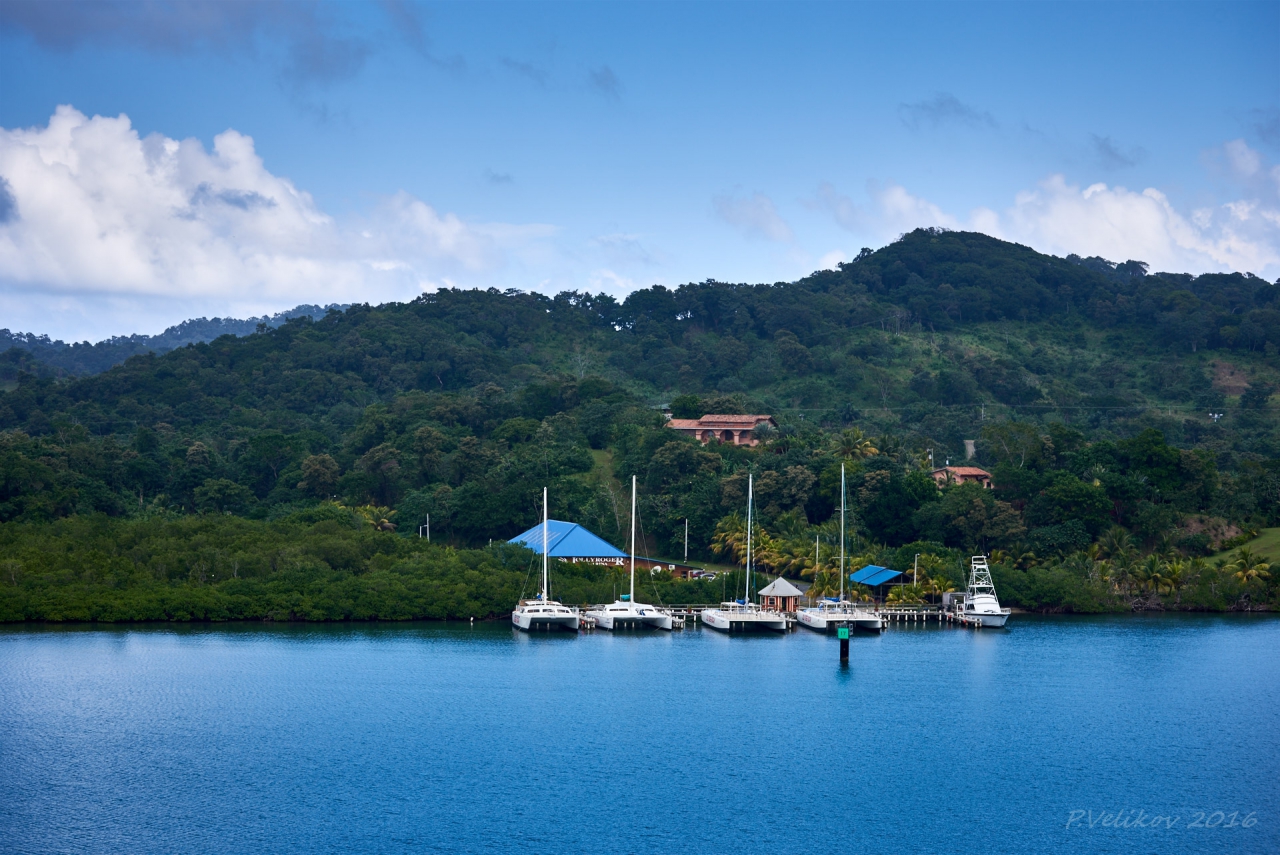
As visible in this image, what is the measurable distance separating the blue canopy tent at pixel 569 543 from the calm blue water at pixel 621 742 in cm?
984

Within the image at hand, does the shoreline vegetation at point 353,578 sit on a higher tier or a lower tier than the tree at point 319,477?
lower

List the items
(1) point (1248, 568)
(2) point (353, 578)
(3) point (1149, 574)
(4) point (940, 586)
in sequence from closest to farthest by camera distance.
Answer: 1. (2) point (353, 578)
2. (4) point (940, 586)
3. (3) point (1149, 574)
4. (1) point (1248, 568)

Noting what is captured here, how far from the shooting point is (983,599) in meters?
58.4

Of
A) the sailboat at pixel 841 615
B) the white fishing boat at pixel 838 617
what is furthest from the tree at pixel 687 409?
the white fishing boat at pixel 838 617

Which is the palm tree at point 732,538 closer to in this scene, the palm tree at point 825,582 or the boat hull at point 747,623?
the palm tree at point 825,582

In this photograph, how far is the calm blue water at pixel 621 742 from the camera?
1138 inches

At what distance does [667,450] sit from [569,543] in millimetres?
12756

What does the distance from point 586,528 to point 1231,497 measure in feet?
117

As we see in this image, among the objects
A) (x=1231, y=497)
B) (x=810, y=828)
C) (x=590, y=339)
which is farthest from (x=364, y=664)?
(x=590, y=339)

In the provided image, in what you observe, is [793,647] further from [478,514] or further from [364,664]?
[478,514]

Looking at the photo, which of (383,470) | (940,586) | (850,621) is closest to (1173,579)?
(940,586)

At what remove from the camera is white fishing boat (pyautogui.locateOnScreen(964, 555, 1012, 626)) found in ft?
188

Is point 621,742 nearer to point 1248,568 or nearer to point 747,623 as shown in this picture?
point 747,623

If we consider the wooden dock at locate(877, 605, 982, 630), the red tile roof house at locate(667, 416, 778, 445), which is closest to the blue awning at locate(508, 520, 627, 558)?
the wooden dock at locate(877, 605, 982, 630)
